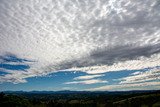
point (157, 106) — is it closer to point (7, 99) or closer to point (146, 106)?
point (146, 106)

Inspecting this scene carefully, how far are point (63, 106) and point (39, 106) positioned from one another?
24089 millimetres

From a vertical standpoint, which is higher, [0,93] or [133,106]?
[0,93]

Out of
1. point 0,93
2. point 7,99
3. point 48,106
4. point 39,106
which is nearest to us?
point 7,99

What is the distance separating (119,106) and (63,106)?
4627cm

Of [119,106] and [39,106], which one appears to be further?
[119,106]

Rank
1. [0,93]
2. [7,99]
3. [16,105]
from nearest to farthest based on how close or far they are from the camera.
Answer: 1. [16,105]
2. [7,99]
3. [0,93]

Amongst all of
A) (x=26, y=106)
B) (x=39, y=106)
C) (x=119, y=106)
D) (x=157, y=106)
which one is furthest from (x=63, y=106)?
(x=157, y=106)

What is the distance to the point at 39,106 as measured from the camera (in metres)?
177

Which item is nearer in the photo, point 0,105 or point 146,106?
point 0,105

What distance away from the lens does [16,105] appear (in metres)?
129

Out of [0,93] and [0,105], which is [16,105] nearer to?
[0,105]

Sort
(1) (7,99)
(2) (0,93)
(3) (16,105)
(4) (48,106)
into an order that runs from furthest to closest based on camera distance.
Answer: (4) (48,106), (2) (0,93), (1) (7,99), (3) (16,105)


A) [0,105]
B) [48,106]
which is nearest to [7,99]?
[0,105]

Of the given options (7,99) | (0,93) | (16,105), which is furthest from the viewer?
(0,93)
